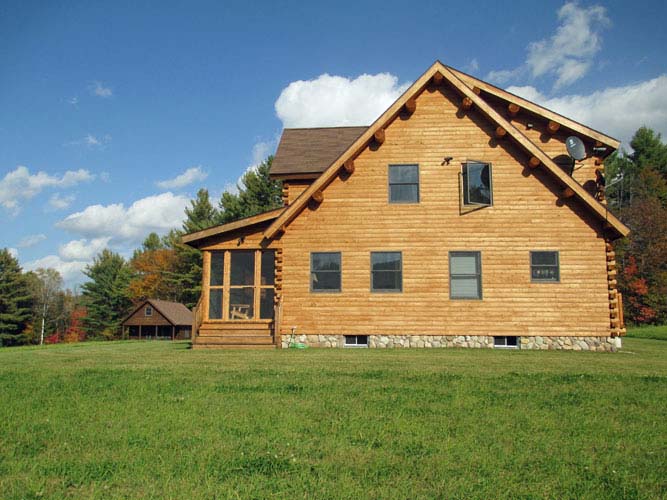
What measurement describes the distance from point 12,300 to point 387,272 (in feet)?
195

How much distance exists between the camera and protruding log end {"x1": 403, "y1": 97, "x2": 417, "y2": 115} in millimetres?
16859

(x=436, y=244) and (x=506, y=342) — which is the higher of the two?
(x=436, y=244)

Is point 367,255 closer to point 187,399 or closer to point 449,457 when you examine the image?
point 187,399

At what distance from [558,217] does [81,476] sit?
49.6 ft

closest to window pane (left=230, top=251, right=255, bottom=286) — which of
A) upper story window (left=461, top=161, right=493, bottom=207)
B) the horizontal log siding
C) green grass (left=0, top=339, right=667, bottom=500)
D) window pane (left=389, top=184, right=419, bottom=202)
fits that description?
the horizontal log siding

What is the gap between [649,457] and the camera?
4.76m

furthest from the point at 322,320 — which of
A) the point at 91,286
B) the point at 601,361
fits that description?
the point at 91,286

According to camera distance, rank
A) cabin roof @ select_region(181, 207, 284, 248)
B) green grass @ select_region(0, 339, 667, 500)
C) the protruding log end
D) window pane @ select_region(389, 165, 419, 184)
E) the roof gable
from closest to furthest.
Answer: green grass @ select_region(0, 339, 667, 500)
the roof gable
cabin roof @ select_region(181, 207, 284, 248)
the protruding log end
window pane @ select_region(389, 165, 419, 184)

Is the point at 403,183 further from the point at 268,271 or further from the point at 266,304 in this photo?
the point at 266,304

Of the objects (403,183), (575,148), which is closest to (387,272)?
(403,183)

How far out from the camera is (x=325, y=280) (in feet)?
54.7

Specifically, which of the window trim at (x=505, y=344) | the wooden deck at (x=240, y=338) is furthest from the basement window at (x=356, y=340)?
the window trim at (x=505, y=344)

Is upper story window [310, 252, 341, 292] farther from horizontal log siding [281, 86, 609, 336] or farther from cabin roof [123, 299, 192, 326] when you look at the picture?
cabin roof [123, 299, 192, 326]

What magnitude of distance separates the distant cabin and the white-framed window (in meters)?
39.0
